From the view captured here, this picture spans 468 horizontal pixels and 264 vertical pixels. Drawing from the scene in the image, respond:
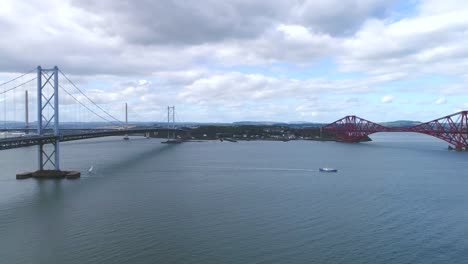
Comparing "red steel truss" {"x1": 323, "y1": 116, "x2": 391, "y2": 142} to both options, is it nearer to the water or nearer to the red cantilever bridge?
the red cantilever bridge

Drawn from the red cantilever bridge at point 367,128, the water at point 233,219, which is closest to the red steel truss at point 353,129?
the red cantilever bridge at point 367,128

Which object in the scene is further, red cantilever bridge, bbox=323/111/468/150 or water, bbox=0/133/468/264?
red cantilever bridge, bbox=323/111/468/150

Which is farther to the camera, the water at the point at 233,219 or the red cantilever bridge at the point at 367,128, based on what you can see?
the red cantilever bridge at the point at 367,128

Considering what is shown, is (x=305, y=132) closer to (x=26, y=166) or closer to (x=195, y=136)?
(x=195, y=136)

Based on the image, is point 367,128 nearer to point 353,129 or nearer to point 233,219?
point 353,129

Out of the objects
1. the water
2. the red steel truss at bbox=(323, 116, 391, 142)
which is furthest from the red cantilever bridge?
the water

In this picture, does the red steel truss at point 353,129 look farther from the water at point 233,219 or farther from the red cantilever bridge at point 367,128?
the water at point 233,219

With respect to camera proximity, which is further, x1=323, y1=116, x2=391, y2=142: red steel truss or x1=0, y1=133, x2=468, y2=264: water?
x1=323, y1=116, x2=391, y2=142: red steel truss

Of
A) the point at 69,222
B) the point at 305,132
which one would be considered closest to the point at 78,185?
the point at 69,222
